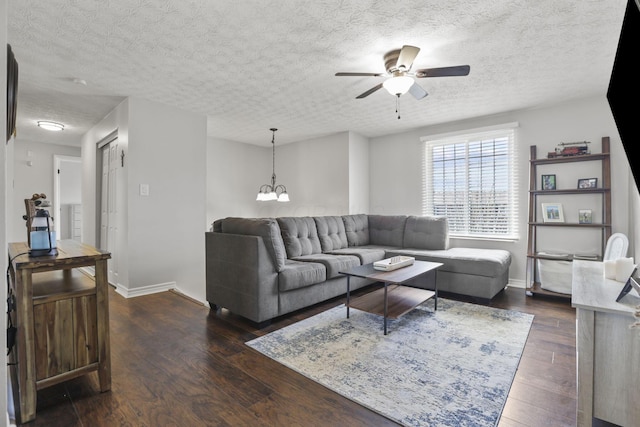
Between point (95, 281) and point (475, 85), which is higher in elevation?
point (475, 85)

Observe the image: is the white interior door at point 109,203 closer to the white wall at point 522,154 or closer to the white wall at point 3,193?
the white wall at point 3,193

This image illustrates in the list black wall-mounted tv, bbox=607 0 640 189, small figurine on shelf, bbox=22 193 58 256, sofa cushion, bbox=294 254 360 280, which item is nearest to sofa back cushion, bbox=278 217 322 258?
sofa cushion, bbox=294 254 360 280

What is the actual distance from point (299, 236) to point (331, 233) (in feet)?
2.34

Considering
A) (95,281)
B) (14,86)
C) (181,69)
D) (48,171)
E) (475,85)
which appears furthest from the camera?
(48,171)

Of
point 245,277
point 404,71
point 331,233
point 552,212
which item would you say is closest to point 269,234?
point 245,277

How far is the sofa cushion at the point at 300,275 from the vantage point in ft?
9.07

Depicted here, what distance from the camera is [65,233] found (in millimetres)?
6891

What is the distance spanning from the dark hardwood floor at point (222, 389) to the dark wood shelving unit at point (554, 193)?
118cm

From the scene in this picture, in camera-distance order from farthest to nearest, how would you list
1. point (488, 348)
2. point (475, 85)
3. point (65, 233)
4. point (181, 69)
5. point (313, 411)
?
1. point (65, 233)
2. point (475, 85)
3. point (181, 69)
4. point (488, 348)
5. point (313, 411)

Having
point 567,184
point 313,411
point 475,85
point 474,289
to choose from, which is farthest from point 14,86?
point 567,184

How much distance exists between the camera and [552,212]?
3.73 meters

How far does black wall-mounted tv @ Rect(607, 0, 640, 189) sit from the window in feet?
11.9

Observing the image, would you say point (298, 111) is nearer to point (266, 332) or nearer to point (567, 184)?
point (266, 332)

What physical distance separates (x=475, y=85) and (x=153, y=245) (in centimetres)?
414
